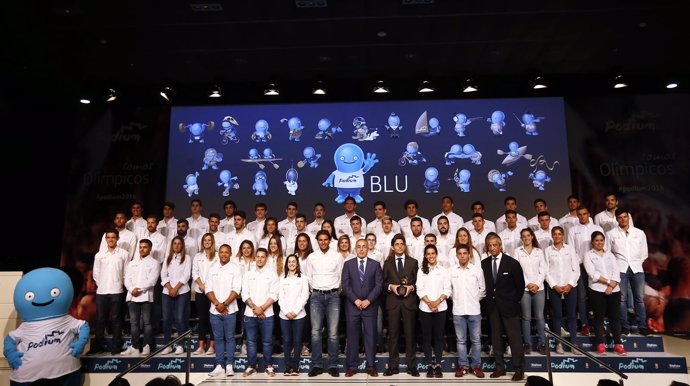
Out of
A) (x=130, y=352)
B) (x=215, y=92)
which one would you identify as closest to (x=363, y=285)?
(x=130, y=352)

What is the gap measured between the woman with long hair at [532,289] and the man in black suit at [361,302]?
6.04ft

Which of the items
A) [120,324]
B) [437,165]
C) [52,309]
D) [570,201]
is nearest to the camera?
[52,309]

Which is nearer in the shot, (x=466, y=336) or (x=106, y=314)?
(x=466, y=336)

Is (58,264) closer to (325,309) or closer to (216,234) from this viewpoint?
(216,234)

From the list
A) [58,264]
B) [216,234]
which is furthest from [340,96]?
[58,264]

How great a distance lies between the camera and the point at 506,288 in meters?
5.64

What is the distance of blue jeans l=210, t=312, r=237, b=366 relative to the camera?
5840mm

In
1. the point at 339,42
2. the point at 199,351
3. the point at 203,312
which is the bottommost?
the point at 199,351

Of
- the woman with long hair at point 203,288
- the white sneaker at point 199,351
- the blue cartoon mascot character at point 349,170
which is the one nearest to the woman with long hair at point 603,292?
the blue cartoon mascot character at point 349,170

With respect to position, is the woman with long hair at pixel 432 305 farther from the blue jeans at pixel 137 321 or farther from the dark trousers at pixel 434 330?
the blue jeans at pixel 137 321

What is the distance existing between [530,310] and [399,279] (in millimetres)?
1718

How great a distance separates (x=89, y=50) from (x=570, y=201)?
749cm

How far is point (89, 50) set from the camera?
289 inches

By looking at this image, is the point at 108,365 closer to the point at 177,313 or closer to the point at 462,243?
the point at 177,313
